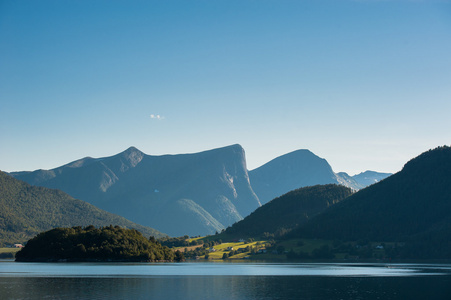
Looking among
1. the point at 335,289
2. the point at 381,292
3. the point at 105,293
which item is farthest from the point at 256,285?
the point at 105,293

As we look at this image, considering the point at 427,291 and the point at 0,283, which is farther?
the point at 0,283

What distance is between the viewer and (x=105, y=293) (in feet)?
369

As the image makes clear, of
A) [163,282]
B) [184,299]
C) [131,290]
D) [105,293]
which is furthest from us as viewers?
[163,282]

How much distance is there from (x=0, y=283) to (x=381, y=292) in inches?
3396

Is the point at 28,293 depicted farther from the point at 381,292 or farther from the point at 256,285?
the point at 381,292

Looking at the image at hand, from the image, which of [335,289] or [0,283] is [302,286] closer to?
[335,289]

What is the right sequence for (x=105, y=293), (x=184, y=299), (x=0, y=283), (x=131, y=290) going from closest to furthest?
(x=184, y=299) → (x=105, y=293) → (x=131, y=290) → (x=0, y=283)

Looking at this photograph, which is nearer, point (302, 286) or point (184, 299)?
point (184, 299)

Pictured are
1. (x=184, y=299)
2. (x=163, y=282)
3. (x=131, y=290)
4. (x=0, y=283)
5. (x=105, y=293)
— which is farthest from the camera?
(x=163, y=282)

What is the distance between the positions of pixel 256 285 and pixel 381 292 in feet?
102

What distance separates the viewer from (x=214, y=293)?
115625 millimetres

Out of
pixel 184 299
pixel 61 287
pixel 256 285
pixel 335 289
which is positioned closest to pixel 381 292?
pixel 335 289

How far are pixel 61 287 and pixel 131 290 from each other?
16.7 m

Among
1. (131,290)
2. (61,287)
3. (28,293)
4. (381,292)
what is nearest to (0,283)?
(61,287)
